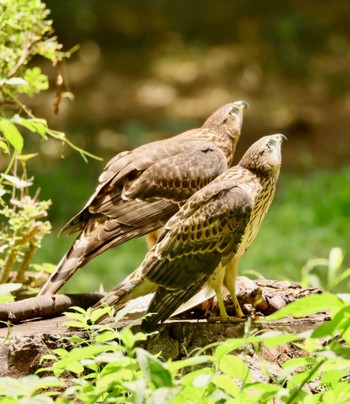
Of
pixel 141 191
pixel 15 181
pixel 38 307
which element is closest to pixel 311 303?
pixel 15 181

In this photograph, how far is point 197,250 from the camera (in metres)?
3.19

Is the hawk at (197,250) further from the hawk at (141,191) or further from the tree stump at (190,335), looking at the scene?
the hawk at (141,191)

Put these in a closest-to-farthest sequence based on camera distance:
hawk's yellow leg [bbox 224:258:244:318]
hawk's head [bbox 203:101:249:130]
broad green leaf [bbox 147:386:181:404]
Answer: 1. broad green leaf [bbox 147:386:181:404]
2. hawk's yellow leg [bbox 224:258:244:318]
3. hawk's head [bbox 203:101:249:130]

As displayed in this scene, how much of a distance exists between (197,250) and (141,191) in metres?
0.89

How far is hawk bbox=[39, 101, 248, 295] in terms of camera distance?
12.9 feet

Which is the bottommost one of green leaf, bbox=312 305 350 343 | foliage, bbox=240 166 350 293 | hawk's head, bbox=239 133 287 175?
foliage, bbox=240 166 350 293

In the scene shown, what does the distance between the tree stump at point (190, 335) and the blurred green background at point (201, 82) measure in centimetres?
431

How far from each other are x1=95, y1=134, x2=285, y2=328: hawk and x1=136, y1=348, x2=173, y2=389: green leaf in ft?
3.85

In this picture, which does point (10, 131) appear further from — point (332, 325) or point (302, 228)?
point (302, 228)

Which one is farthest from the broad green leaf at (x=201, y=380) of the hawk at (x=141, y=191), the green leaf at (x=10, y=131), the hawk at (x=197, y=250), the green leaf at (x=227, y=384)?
the hawk at (x=141, y=191)

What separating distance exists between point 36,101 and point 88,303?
8479 millimetres

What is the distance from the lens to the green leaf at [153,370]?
1905 millimetres

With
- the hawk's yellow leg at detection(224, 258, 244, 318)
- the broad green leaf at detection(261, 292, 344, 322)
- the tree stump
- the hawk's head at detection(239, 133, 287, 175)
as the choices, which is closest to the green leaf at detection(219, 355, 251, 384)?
the broad green leaf at detection(261, 292, 344, 322)

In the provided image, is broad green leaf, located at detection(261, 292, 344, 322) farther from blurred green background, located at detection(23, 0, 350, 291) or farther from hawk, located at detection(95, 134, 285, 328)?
blurred green background, located at detection(23, 0, 350, 291)
